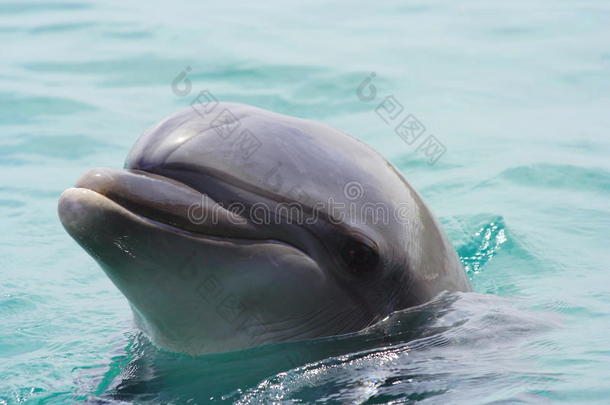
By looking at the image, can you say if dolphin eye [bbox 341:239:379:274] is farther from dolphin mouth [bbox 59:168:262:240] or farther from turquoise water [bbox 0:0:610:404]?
dolphin mouth [bbox 59:168:262:240]

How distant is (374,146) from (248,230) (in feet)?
28.3

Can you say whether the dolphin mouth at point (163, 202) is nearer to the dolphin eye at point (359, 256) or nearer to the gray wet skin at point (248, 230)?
the gray wet skin at point (248, 230)

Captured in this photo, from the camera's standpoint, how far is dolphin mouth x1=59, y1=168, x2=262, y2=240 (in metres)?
5.11

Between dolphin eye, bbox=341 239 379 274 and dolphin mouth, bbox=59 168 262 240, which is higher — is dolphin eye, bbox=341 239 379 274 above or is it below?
below

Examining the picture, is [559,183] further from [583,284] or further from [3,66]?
[3,66]

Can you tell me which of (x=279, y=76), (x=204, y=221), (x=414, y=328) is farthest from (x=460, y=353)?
(x=279, y=76)

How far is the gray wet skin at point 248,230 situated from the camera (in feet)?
16.9

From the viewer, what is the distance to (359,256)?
18.2 ft

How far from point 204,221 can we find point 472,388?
180cm

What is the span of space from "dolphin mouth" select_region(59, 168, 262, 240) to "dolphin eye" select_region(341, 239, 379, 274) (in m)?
0.65

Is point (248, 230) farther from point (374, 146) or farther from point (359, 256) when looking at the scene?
point (374, 146)

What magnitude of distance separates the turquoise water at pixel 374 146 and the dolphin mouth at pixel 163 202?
95 centimetres

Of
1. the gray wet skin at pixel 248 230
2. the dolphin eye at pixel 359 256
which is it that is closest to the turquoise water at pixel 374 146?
the gray wet skin at pixel 248 230

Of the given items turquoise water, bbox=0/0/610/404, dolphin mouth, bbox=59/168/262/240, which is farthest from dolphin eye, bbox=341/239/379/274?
dolphin mouth, bbox=59/168/262/240
